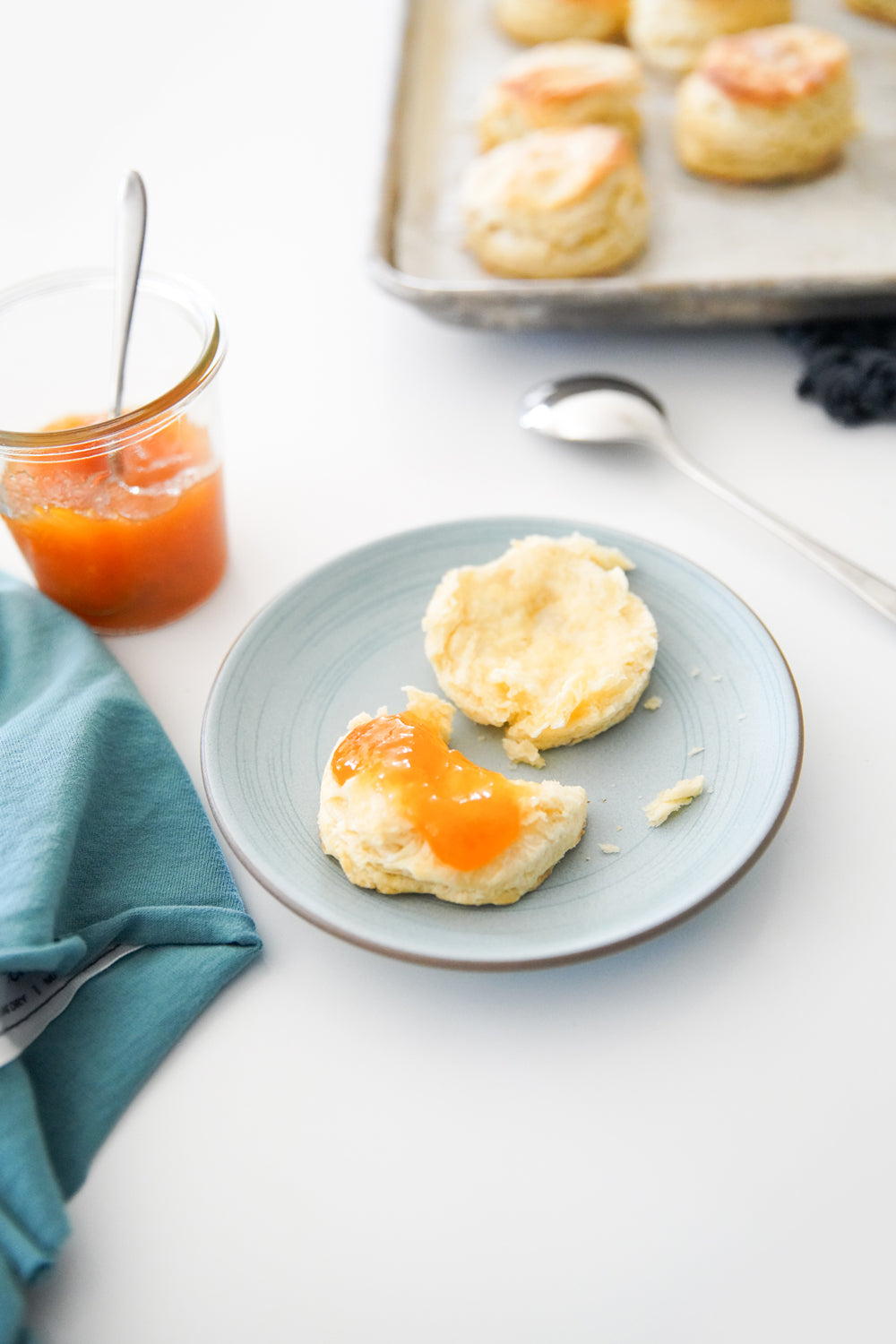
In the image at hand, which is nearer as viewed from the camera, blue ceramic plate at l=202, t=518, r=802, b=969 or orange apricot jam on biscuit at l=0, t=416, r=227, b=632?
blue ceramic plate at l=202, t=518, r=802, b=969

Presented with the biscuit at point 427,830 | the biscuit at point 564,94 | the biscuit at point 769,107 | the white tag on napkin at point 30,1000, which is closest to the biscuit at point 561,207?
the biscuit at point 564,94

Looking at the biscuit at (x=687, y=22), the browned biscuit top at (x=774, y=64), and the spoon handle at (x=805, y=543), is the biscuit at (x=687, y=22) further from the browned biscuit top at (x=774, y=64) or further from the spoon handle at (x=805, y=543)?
the spoon handle at (x=805, y=543)

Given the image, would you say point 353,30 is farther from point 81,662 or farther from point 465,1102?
point 465,1102

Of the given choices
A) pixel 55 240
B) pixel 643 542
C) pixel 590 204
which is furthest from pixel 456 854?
pixel 55 240

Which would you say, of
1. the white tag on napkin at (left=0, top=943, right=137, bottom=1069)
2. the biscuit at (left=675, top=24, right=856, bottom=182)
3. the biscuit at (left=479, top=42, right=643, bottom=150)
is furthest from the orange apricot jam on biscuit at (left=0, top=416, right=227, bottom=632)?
the biscuit at (left=675, top=24, right=856, bottom=182)

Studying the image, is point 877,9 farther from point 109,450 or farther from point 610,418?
point 109,450

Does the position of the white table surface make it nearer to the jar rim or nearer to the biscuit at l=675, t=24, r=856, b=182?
the jar rim

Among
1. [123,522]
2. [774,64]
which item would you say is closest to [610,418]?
[123,522]
